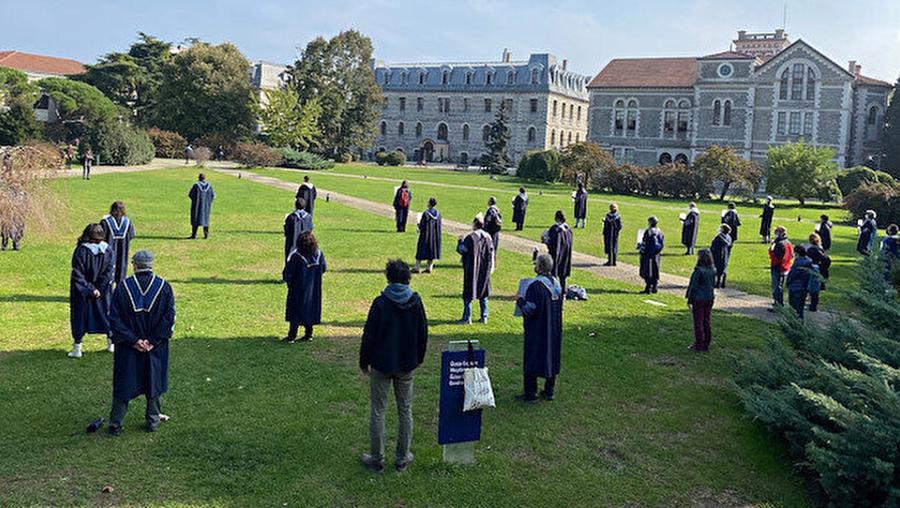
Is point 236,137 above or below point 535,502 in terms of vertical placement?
above

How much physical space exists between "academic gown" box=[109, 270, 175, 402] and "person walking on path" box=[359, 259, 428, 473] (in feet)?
6.55

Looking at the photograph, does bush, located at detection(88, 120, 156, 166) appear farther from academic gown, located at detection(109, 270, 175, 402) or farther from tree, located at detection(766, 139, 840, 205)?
academic gown, located at detection(109, 270, 175, 402)

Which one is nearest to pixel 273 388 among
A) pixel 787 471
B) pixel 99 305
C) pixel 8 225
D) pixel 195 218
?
pixel 99 305

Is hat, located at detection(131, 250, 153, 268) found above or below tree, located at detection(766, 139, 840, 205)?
below

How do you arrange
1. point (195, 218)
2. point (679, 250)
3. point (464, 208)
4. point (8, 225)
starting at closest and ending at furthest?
point (8, 225)
point (195, 218)
point (679, 250)
point (464, 208)

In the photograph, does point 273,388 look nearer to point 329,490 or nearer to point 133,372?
point 133,372

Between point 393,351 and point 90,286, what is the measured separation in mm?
4572

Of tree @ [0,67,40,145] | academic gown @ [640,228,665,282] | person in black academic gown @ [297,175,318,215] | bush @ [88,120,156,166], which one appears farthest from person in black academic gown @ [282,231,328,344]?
tree @ [0,67,40,145]

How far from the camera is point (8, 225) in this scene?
13203mm

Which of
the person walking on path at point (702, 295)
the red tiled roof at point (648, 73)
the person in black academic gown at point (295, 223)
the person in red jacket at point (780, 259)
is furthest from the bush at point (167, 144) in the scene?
the person walking on path at point (702, 295)

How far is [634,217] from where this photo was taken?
32.1 metres

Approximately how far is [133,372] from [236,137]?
2307 inches

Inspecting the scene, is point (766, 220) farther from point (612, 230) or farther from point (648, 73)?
point (648, 73)

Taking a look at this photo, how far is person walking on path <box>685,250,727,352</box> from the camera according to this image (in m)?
10.9
